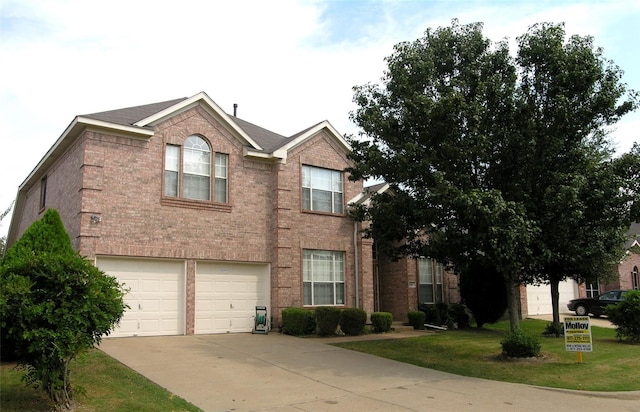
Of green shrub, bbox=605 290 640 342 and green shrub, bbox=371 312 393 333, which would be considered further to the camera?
green shrub, bbox=371 312 393 333

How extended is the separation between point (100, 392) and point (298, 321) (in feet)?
28.4

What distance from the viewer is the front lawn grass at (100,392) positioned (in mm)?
7664

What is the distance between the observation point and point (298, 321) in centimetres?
1672

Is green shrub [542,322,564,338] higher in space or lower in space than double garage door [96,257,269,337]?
lower

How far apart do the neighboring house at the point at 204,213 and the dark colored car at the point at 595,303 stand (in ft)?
48.7

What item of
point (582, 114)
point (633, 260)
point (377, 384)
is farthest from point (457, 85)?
point (633, 260)

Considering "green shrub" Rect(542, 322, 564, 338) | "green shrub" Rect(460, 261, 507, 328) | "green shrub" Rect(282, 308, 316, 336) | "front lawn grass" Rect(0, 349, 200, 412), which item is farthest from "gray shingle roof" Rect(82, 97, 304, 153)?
"green shrub" Rect(542, 322, 564, 338)

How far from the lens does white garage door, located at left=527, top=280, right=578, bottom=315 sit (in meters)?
28.7

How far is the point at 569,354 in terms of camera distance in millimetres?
13656

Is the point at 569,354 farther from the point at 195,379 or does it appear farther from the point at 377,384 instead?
the point at 195,379

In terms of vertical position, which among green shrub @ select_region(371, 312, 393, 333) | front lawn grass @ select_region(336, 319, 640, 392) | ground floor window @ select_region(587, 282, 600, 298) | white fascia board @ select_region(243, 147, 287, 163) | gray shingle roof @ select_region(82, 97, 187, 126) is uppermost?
gray shingle roof @ select_region(82, 97, 187, 126)

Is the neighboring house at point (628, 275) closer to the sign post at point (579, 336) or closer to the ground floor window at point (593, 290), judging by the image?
the ground floor window at point (593, 290)

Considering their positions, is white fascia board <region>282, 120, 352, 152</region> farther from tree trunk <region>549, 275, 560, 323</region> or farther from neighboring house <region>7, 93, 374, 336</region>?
tree trunk <region>549, 275, 560, 323</region>

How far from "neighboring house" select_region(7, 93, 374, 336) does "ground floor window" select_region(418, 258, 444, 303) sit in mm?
3814
